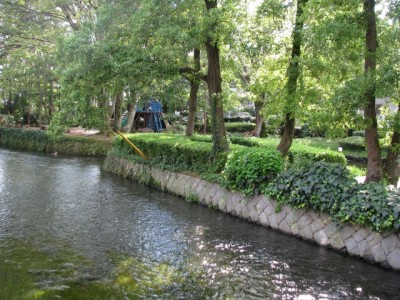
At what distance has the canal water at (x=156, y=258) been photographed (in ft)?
19.9

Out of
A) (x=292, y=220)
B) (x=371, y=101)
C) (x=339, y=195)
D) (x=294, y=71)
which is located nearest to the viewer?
(x=339, y=195)

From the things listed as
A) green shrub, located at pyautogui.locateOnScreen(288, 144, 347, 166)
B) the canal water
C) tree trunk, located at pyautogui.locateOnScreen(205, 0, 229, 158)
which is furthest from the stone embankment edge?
green shrub, located at pyautogui.locateOnScreen(288, 144, 347, 166)

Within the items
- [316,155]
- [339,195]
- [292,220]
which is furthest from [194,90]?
[339,195]

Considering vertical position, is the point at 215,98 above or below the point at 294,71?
below

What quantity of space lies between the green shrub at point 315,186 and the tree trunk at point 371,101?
1199mm

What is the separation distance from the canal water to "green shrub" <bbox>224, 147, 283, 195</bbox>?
0.97 metres

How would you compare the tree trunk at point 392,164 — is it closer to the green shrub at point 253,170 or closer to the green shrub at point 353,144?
the green shrub at point 253,170

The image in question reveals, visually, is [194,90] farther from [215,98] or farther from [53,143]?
[53,143]

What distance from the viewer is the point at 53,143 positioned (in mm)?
23719

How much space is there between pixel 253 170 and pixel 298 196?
169 centimetres

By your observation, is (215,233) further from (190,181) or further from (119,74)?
(119,74)

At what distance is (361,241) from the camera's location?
7375 mm

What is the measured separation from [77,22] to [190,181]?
1643 cm

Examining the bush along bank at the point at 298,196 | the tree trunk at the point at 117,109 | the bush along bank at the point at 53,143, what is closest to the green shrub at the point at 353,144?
the bush along bank at the point at 298,196
